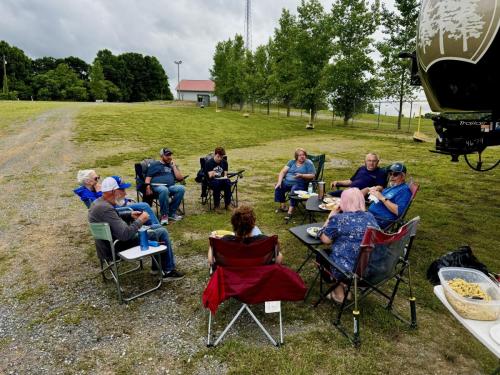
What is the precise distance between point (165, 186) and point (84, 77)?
8131cm

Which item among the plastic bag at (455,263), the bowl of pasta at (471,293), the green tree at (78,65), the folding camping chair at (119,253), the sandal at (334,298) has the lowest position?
the sandal at (334,298)

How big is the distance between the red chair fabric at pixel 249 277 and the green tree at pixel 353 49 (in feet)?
73.2

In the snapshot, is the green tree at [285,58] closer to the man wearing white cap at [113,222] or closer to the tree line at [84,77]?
the man wearing white cap at [113,222]

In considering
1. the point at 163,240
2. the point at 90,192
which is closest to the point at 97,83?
the point at 90,192

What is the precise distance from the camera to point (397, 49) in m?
22.2

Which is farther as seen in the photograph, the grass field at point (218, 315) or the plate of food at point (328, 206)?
the plate of food at point (328, 206)

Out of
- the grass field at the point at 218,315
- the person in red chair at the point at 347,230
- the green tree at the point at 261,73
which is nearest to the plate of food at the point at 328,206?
the grass field at the point at 218,315

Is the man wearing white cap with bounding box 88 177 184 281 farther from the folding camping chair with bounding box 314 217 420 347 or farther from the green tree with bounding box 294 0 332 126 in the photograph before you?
the green tree with bounding box 294 0 332 126

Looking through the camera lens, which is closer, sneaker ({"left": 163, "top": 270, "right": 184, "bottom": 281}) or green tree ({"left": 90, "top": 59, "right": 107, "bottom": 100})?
sneaker ({"left": 163, "top": 270, "right": 184, "bottom": 281})

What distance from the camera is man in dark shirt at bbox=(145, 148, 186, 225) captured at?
5891 mm

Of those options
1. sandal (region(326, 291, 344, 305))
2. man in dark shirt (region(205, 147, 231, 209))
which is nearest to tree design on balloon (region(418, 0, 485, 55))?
sandal (region(326, 291, 344, 305))

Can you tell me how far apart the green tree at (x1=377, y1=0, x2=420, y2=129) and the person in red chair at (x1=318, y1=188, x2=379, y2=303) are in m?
21.2

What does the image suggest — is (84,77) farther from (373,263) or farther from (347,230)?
(373,263)

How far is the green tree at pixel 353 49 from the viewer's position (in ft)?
77.3
